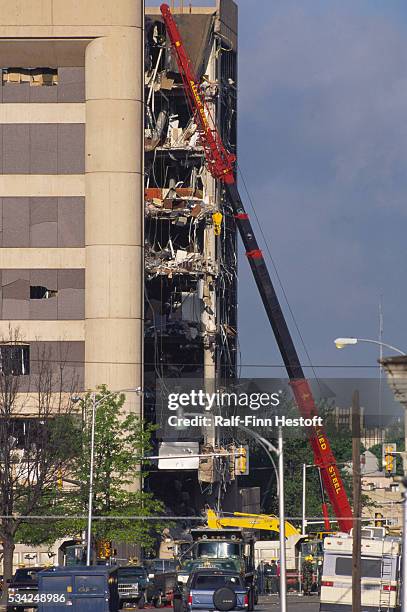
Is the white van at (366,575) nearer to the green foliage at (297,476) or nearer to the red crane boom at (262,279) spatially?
the red crane boom at (262,279)

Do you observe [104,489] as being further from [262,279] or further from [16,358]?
[262,279]

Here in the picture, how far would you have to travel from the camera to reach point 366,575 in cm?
5544

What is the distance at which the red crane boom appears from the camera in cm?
7694

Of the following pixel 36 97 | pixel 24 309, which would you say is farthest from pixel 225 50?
pixel 24 309

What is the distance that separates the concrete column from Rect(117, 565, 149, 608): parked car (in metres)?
21.1

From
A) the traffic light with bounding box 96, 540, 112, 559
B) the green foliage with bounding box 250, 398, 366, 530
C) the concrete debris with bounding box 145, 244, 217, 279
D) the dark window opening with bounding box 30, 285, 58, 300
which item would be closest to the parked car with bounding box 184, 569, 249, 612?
the traffic light with bounding box 96, 540, 112, 559

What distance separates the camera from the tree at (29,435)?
2712 inches

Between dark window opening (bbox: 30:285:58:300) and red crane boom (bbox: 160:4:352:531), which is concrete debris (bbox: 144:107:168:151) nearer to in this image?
red crane boom (bbox: 160:4:352:531)

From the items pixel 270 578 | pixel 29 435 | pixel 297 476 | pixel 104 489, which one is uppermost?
pixel 29 435

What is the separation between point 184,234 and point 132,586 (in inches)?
1603

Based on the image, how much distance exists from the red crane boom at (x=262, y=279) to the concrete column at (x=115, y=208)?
572cm

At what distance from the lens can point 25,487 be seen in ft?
229

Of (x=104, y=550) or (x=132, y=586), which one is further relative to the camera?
(x=104, y=550)

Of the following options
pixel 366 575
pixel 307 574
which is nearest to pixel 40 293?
pixel 307 574
